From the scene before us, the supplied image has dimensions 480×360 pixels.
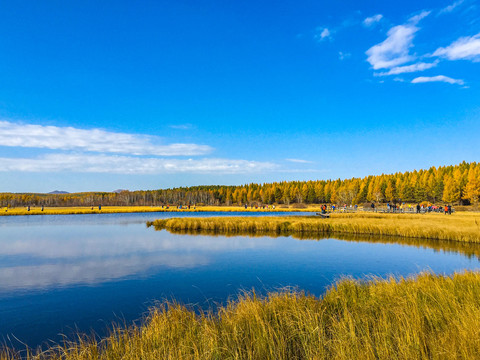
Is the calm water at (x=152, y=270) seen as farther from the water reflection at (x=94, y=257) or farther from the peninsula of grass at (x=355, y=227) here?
the peninsula of grass at (x=355, y=227)

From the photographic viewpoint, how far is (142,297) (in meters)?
12.8

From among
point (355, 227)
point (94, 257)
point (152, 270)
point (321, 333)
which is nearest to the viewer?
point (321, 333)

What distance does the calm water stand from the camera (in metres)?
11.0

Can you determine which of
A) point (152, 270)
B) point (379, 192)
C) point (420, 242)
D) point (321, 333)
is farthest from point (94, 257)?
point (379, 192)

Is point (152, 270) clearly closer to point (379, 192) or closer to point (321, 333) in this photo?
point (321, 333)

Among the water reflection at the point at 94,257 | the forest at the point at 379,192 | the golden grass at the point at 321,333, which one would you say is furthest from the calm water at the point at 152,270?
the forest at the point at 379,192

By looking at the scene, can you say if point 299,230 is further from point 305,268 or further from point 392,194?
point 392,194

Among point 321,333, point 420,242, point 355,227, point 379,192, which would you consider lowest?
point 420,242

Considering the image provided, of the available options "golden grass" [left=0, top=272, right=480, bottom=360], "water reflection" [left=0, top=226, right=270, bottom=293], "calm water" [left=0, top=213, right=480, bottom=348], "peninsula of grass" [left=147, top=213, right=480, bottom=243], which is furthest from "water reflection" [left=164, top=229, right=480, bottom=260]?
"golden grass" [left=0, top=272, right=480, bottom=360]

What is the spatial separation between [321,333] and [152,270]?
45.0ft

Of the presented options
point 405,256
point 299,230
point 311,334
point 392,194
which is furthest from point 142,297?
point 392,194

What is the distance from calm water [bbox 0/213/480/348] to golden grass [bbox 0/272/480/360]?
12.4ft

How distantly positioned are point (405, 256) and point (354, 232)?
13807 millimetres

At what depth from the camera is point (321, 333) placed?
250 inches
